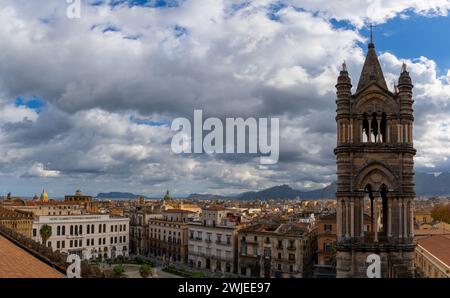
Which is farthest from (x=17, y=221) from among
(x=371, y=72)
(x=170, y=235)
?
(x=371, y=72)

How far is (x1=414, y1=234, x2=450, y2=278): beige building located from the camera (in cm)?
3162

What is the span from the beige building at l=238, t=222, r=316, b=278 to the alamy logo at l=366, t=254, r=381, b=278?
1787 inches

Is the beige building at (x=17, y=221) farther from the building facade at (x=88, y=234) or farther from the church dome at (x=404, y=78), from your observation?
the church dome at (x=404, y=78)

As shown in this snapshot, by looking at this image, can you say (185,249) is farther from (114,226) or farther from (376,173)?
(376,173)

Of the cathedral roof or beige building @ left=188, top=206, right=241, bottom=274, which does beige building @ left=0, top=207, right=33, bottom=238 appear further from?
the cathedral roof

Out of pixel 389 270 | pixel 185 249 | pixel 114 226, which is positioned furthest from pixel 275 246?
pixel 389 270

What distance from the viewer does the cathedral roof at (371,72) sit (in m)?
18.7

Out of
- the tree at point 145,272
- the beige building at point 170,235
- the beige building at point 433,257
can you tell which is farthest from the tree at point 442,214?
the tree at point 145,272

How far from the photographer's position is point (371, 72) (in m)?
19.1

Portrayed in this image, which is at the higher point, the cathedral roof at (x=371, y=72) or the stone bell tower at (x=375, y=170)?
the cathedral roof at (x=371, y=72)

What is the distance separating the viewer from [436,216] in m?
109

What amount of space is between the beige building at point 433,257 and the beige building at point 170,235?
46.7m

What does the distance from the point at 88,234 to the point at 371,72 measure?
71193 mm

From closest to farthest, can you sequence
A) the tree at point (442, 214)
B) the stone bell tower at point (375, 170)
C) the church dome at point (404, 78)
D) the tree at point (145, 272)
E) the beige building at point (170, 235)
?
the stone bell tower at point (375, 170) < the church dome at point (404, 78) < the tree at point (145, 272) < the beige building at point (170, 235) < the tree at point (442, 214)
